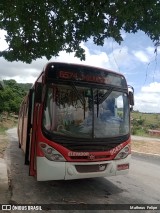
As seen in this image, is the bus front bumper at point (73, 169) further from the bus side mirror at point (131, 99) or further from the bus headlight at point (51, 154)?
the bus side mirror at point (131, 99)

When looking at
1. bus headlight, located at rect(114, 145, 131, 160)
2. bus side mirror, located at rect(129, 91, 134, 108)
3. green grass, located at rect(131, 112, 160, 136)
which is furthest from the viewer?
green grass, located at rect(131, 112, 160, 136)

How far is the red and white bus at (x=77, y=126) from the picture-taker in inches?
286

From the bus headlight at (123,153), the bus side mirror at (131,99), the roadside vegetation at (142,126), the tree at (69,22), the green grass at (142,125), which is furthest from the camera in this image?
the green grass at (142,125)

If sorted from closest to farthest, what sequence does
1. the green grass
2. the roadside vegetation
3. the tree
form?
the tree → the roadside vegetation → the green grass

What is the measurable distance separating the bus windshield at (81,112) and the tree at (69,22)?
3.09ft

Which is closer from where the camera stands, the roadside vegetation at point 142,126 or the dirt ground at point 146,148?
the dirt ground at point 146,148

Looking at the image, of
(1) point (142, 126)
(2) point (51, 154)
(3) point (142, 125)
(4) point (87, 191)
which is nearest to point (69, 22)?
(2) point (51, 154)

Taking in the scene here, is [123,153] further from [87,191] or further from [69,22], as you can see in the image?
[69,22]

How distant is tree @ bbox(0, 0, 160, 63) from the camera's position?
579 cm

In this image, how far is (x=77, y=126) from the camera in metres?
7.63

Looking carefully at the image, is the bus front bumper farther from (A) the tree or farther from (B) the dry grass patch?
(B) the dry grass patch

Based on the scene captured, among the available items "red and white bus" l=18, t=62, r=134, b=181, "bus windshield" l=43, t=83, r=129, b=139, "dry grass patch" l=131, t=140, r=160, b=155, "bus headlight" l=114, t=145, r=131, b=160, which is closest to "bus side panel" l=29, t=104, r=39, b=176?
"red and white bus" l=18, t=62, r=134, b=181

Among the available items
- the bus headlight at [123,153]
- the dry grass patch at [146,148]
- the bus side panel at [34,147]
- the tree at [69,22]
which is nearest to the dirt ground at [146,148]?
the dry grass patch at [146,148]

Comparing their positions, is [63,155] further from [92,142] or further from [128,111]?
[128,111]
